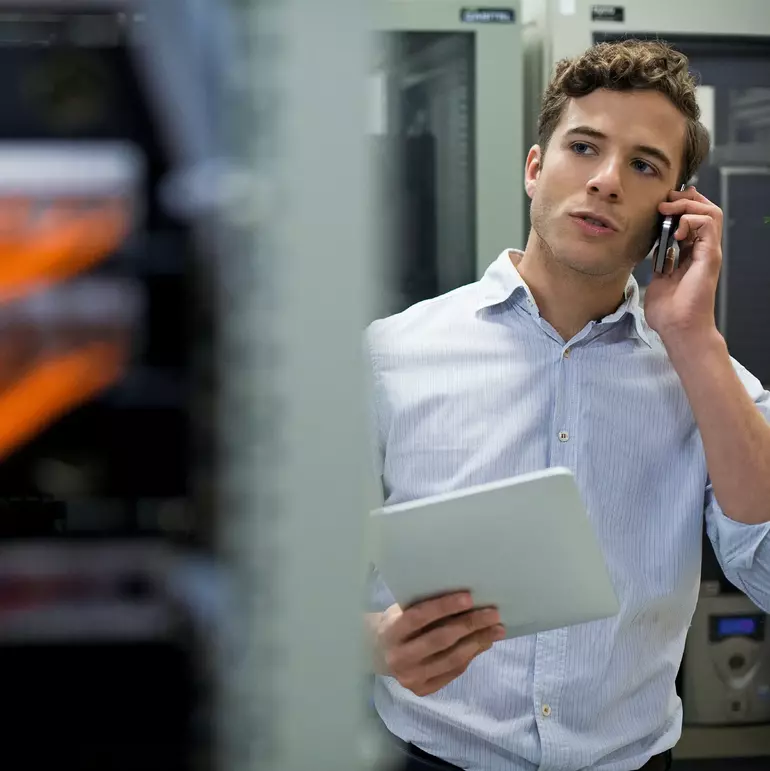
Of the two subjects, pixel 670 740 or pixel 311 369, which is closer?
pixel 311 369

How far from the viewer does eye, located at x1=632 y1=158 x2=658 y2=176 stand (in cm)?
151

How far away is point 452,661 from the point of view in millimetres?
1126

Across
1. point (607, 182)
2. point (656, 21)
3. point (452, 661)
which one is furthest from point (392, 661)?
point (656, 21)

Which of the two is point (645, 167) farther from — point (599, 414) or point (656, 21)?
point (656, 21)

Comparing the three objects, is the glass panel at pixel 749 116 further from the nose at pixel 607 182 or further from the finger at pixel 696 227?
the nose at pixel 607 182

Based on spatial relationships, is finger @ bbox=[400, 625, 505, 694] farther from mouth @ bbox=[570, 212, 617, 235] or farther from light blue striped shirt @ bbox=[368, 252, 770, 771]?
mouth @ bbox=[570, 212, 617, 235]

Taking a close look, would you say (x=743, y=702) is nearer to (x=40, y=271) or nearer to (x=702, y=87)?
(x=702, y=87)

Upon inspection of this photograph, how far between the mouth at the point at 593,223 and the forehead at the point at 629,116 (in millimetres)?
131

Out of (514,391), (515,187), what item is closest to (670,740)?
(514,391)

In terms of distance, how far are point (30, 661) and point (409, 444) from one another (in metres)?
1.09

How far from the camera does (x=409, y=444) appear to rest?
148 cm

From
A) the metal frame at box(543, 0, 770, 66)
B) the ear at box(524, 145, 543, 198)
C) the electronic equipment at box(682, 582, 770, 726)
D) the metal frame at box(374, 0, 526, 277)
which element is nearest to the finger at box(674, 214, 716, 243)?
the ear at box(524, 145, 543, 198)

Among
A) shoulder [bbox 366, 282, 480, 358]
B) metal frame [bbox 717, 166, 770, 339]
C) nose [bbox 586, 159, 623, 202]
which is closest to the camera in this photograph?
nose [bbox 586, 159, 623, 202]

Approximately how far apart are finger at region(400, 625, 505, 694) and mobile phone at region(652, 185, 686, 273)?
736 millimetres
